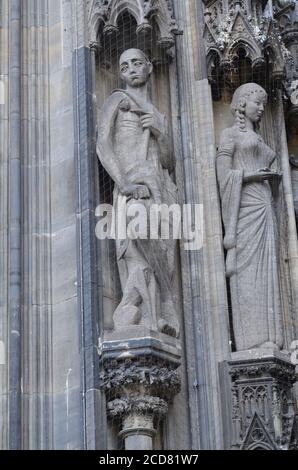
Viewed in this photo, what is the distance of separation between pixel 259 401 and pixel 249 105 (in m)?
2.64

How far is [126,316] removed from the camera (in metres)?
11.0

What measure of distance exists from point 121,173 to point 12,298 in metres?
1.32

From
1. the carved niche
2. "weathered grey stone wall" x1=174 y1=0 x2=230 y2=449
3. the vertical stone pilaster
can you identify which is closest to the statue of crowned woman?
"weathered grey stone wall" x1=174 y1=0 x2=230 y2=449

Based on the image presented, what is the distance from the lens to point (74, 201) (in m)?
11.6

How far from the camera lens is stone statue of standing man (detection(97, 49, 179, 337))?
36.5ft

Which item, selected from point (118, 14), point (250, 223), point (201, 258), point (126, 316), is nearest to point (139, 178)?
point (201, 258)

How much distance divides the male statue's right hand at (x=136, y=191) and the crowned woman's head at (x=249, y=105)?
4.13 ft

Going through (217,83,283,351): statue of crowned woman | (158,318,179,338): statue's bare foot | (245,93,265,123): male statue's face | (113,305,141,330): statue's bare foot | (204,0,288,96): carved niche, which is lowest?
(158,318,179,338): statue's bare foot

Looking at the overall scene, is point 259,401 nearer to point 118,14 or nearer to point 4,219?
point 4,219

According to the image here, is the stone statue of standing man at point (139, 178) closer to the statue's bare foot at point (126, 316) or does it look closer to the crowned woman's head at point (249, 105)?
the statue's bare foot at point (126, 316)

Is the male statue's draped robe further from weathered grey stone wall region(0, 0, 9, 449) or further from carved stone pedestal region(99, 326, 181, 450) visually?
weathered grey stone wall region(0, 0, 9, 449)

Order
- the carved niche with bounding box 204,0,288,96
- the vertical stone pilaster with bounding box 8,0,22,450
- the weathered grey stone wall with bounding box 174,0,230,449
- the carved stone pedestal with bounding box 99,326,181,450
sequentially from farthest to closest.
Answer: the carved niche with bounding box 204,0,288,96 → the weathered grey stone wall with bounding box 174,0,230,449 → the vertical stone pilaster with bounding box 8,0,22,450 → the carved stone pedestal with bounding box 99,326,181,450
